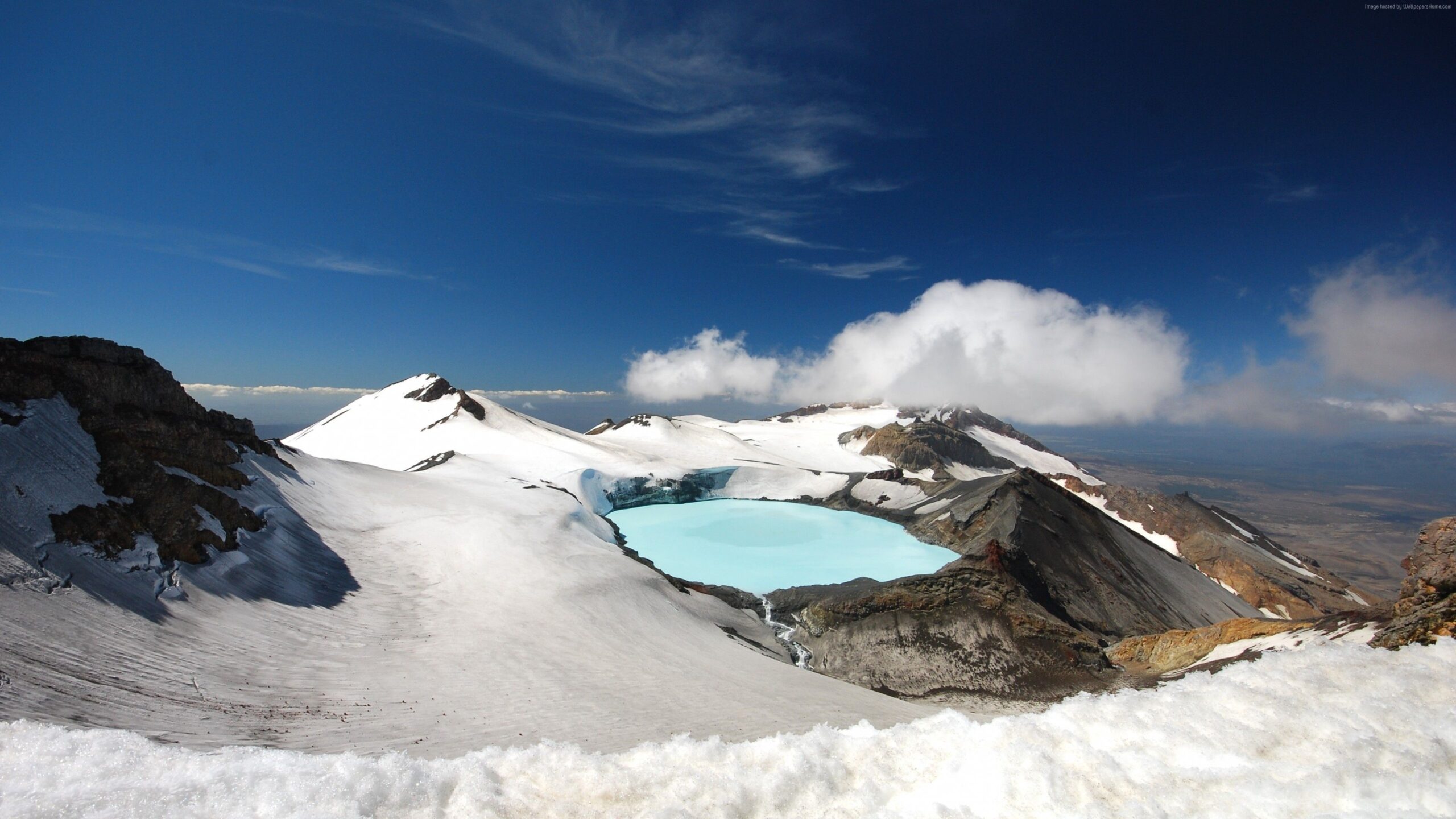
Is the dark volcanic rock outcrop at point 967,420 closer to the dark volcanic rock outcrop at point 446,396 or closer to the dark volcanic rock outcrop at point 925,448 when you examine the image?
the dark volcanic rock outcrop at point 925,448

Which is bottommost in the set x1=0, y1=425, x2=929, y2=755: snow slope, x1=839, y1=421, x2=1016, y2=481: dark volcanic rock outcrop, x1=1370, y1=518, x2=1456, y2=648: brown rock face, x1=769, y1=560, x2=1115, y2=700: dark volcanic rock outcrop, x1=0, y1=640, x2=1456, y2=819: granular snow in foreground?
x1=769, y1=560, x2=1115, y2=700: dark volcanic rock outcrop

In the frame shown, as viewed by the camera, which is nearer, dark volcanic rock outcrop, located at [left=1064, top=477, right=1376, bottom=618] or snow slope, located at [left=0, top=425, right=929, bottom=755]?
snow slope, located at [left=0, top=425, right=929, bottom=755]

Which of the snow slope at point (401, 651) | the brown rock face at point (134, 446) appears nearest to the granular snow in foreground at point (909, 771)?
the snow slope at point (401, 651)

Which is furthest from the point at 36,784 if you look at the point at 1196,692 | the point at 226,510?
the point at 226,510

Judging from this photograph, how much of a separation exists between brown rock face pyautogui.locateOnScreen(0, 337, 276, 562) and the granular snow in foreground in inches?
292

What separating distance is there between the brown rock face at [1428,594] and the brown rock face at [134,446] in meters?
17.7

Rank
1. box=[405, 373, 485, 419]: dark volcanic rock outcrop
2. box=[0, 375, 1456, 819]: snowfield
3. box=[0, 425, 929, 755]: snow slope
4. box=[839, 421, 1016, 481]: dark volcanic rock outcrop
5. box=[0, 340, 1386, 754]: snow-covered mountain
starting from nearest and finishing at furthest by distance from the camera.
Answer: box=[0, 375, 1456, 819]: snowfield < box=[0, 425, 929, 755]: snow slope < box=[0, 340, 1386, 754]: snow-covered mountain < box=[405, 373, 485, 419]: dark volcanic rock outcrop < box=[839, 421, 1016, 481]: dark volcanic rock outcrop

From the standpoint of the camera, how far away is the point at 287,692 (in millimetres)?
7844

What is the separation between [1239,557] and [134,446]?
5008 cm

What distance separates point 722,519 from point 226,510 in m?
32.2

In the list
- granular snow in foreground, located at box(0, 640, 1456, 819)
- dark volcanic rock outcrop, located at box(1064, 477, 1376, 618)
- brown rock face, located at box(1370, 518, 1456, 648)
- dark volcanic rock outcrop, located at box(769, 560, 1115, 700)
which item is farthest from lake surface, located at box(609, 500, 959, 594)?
granular snow in foreground, located at box(0, 640, 1456, 819)

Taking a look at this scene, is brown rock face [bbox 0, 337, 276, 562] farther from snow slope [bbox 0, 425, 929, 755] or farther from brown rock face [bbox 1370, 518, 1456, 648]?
brown rock face [bbox 1370, 518, 1456, 648]

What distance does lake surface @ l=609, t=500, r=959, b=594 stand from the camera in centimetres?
2789

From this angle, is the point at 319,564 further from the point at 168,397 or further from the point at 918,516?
the point at 918,516
